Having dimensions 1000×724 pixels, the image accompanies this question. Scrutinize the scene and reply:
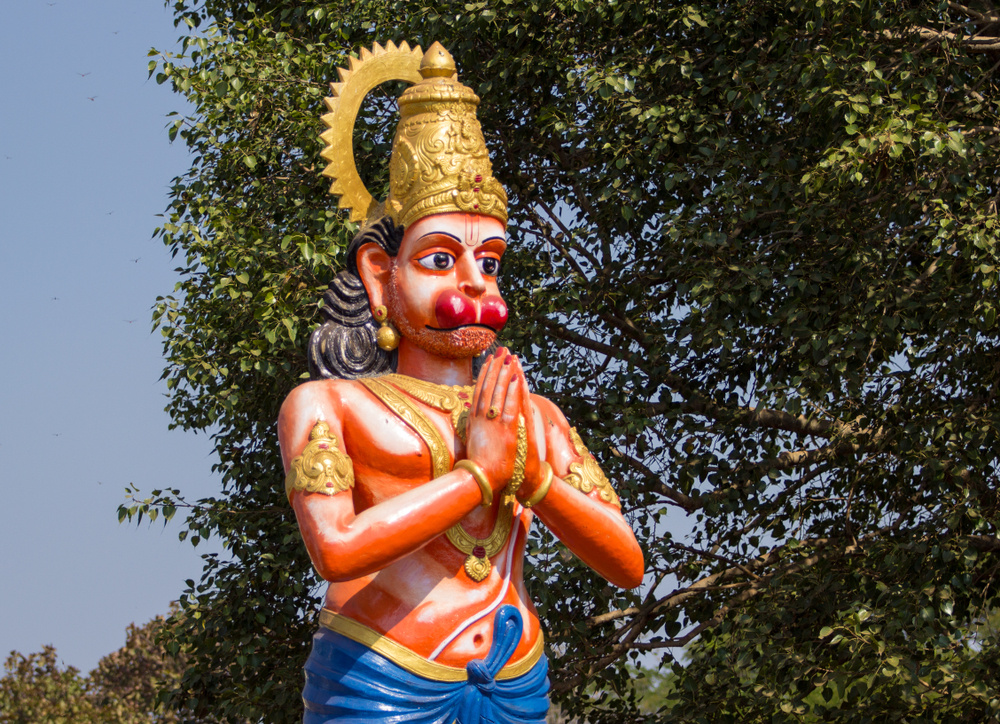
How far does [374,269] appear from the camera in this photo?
465 cm

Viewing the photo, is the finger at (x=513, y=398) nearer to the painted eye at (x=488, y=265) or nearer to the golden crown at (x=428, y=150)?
the painted eye at (x=488, y=265)

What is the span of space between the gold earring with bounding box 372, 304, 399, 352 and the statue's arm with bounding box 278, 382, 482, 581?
61 cm

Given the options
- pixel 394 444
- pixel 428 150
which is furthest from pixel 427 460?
pixel 428 150

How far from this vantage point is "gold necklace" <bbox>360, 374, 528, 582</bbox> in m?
4.27

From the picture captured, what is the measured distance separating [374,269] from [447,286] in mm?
325

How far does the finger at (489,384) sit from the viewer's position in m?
4.10

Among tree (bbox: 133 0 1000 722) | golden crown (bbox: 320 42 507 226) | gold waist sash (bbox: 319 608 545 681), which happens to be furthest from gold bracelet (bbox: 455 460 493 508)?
tree (bbox: 133 0 1000 722)

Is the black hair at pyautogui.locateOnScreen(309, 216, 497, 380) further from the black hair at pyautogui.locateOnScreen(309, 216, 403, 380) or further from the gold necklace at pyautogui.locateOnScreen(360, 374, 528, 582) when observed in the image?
the gold necklace at pyautogui.locateOnScreen(360, 374, 528, 582)

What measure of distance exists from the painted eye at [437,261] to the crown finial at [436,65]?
0.68 m

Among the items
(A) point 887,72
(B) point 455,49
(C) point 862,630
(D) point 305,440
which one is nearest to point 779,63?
(A) point 887,72

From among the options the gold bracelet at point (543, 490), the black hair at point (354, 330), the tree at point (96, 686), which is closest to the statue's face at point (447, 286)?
the black hair at point (354, 330)

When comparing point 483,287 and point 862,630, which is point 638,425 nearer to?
point 862,630

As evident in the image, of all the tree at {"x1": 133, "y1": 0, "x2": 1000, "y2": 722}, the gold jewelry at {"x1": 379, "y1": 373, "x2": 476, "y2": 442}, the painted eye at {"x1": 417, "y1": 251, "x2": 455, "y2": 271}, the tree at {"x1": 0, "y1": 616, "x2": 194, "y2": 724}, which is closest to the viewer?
the gold jewelry at {"x1": 379, "y1": 373, "x2": 476, "y2": 442}

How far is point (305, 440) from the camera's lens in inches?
166
